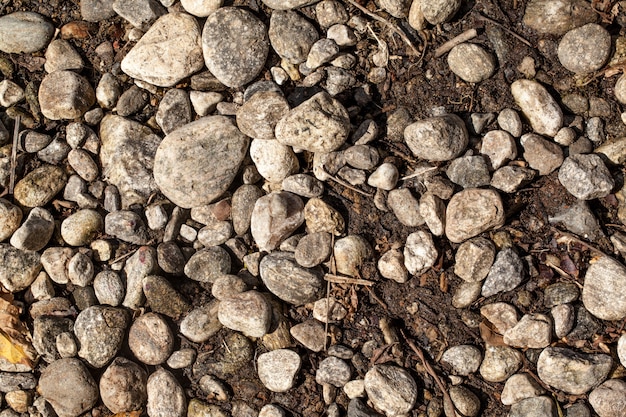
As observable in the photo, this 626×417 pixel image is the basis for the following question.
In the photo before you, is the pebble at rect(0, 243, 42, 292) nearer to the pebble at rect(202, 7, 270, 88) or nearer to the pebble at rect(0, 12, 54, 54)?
the pebble at rect(0, 12, 54, 54)

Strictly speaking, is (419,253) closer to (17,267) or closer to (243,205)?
(243,205)

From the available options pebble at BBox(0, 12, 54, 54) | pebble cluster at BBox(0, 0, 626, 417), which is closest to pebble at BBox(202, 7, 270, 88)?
pebble cluster at BBox(0, 0, 626, 417)

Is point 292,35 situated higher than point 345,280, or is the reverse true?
point 292,35

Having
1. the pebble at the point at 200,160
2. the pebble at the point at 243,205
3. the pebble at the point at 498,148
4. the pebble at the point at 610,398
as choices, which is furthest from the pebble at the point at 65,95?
the pebble at the point at 610,398

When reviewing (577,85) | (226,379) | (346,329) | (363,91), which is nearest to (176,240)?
(226,379)

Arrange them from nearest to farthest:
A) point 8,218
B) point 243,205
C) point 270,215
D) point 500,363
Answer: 1. point 500,363
2. point 270,215
3. point 243,205
4. point 8,218

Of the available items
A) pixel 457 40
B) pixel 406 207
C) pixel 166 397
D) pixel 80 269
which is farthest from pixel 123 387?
pixel 457 40
